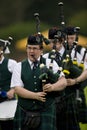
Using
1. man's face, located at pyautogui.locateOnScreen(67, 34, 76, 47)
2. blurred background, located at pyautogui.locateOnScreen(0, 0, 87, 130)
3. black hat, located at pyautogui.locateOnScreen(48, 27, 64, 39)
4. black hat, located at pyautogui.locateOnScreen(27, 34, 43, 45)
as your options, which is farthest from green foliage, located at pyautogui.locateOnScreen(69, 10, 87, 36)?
black hat, located at pyautogui.locateOnScreen(27, 34, 43, 45)

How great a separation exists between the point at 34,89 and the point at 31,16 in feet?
46.9

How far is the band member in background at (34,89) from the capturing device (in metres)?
8.14

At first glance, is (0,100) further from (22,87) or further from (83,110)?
(83,110)

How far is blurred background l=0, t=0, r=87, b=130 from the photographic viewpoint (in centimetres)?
2142

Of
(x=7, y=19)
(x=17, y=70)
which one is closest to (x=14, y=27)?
(x=7, y=19)

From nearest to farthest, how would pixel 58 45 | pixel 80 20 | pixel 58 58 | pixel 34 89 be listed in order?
pixel 34 89 → pixel 58 58 → pixel 58 45 → pixel 80 20

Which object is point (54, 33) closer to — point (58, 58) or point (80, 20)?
point (58, 58)

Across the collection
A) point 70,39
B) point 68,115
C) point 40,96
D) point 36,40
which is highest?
point 70,39

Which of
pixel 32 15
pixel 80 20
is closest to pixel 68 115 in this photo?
pixel 80 20

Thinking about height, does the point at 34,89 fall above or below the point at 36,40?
below

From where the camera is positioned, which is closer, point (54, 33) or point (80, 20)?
point (54, 33)

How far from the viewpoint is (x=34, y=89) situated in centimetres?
824

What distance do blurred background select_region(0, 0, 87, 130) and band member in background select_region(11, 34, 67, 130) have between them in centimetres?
1278

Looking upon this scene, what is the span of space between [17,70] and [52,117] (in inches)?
28.8
